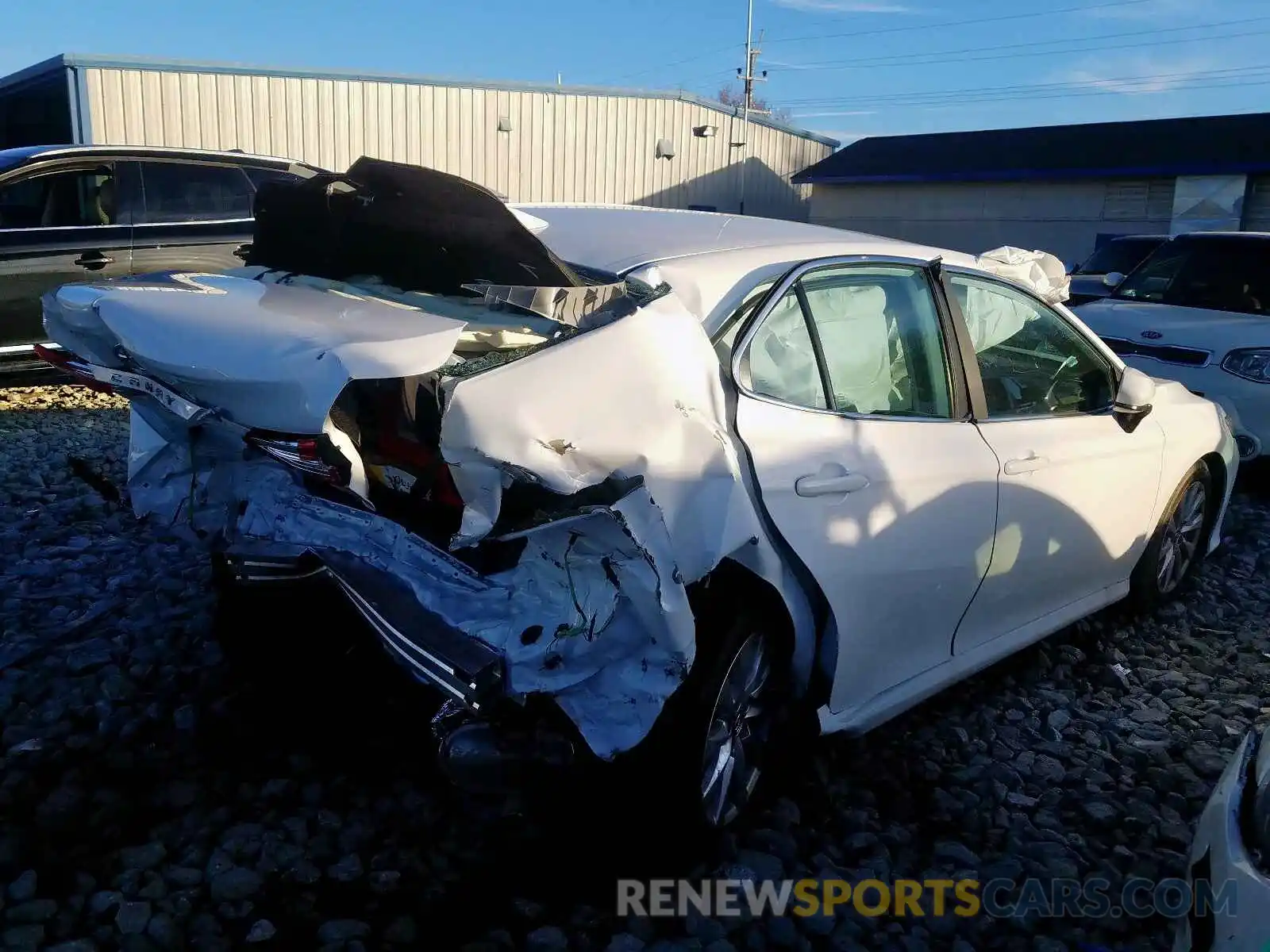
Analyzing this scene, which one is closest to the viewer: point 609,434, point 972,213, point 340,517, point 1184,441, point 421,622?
point 609,434

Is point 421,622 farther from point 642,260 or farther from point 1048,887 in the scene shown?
point 1048,887

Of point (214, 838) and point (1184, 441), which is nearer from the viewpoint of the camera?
point (214, 838)

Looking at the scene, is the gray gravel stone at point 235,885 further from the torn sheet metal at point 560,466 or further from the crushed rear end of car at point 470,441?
the torn sheet metal at point 560,466

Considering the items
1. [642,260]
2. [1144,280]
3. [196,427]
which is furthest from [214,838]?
[1144,280]

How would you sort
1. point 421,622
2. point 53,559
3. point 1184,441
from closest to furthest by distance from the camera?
point 421,622, point 1184,441, point 53,559

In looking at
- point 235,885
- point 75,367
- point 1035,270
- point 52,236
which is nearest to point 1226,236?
point 1035,270

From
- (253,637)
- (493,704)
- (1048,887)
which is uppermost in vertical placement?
(493,704)

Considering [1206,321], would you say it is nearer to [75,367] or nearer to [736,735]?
[736,735]

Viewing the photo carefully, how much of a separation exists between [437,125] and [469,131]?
65 centimetres

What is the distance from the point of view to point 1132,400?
3.86 m

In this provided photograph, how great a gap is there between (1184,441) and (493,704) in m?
3.35

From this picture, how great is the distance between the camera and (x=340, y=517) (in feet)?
9.03

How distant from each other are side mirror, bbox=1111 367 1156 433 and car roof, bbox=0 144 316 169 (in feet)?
22.6

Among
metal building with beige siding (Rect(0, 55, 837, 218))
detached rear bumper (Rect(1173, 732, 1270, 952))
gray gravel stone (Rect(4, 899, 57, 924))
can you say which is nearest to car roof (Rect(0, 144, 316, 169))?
gray gravel stone (Rect(4, 899, 57, 924))
